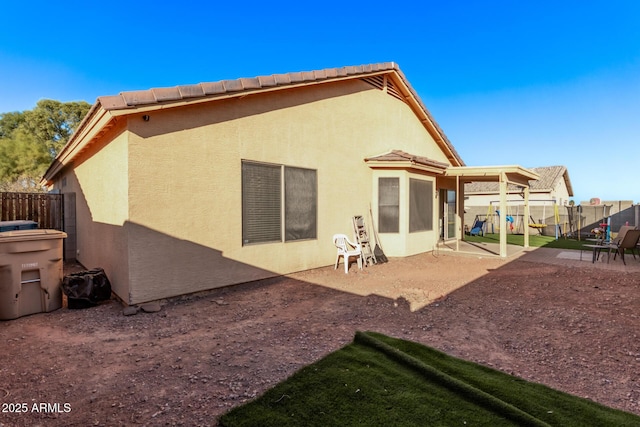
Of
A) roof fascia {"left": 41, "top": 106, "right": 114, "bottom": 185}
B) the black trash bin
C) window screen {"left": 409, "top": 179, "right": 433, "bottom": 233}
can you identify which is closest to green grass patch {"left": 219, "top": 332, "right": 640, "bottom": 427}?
the black trash bin

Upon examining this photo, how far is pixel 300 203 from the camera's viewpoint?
7.84m

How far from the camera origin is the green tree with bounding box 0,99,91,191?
23.8 meters

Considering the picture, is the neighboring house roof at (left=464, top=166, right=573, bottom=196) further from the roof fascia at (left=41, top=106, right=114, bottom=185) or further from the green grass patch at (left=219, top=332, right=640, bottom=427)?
the roof fascia at (left=41, top=106, right=114, bottom=185)

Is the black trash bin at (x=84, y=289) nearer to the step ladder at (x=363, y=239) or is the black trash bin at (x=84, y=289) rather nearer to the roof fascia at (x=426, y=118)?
the step ladder at (x=363, y=239)

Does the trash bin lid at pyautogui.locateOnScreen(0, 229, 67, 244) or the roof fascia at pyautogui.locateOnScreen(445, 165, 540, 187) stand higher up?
the roof fascia at pyautogui.locateOnScreen(445, 165, 540, 187)

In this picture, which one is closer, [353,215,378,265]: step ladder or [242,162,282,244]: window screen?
[242,162,282,244]: window screen

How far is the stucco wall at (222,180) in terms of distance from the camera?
529 centimetres

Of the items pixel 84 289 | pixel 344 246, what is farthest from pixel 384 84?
pixel 84 289

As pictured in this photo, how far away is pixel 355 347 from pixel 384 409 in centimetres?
122

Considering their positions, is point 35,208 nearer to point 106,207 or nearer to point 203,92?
point 106,207

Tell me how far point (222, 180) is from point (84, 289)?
2.99 m

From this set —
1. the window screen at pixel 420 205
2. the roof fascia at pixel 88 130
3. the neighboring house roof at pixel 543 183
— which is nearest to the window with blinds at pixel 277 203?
the roof fascia at pixel 88 130

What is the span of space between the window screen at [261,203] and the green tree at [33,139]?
25.0 meters

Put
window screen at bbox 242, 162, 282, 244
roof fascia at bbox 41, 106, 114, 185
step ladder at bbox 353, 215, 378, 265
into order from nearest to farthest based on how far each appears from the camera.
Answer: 1. roof fascia at bbox 41, 106, 114, 185
2. window screen at bbox 242, 162, 282, 244
3. step ladder at bbox 353, 215, 378, 265
